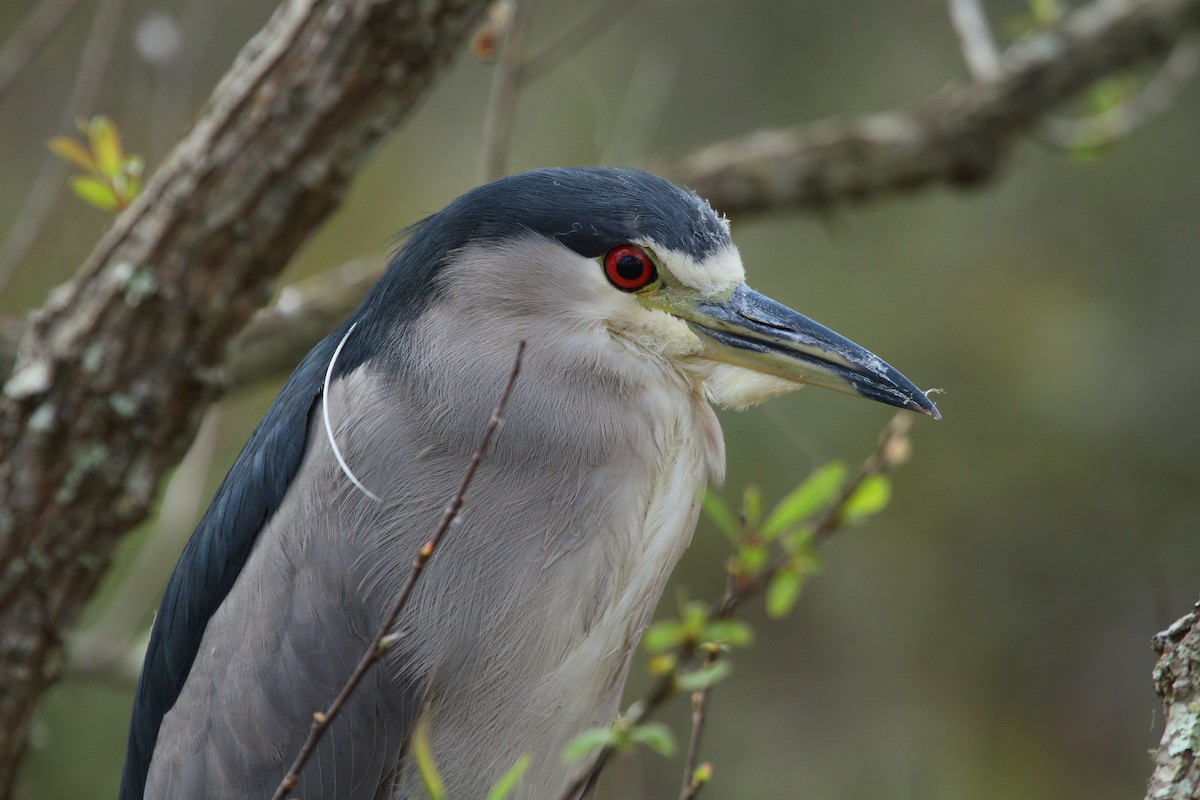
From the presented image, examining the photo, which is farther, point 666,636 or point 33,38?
point 33,38

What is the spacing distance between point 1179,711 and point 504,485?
1080 millimetres

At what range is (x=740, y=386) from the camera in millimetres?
2107

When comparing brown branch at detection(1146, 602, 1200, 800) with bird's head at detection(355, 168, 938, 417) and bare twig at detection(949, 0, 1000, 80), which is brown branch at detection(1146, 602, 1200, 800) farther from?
bare twig at detection(949, 0, 1000, 80)

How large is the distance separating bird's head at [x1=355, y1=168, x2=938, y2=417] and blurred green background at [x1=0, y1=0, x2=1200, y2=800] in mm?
2672

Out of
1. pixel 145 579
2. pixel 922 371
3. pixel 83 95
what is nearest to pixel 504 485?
pixel 83 95

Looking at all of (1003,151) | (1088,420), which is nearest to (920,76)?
(1088,420)

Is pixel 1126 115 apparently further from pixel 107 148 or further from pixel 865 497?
pixel 107 148

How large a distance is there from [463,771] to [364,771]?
0.56ft

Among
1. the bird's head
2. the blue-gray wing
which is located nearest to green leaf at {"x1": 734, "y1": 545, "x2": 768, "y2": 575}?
the bird's head

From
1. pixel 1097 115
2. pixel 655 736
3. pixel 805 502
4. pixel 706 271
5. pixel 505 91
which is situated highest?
pixel 1097 115

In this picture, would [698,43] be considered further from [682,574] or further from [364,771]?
[364,771]

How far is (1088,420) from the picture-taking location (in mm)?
5363

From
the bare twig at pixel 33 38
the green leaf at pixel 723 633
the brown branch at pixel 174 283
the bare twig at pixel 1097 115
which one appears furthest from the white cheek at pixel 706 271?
the bare twig at pixel 33 38

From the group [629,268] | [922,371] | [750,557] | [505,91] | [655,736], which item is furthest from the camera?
[922,371]
